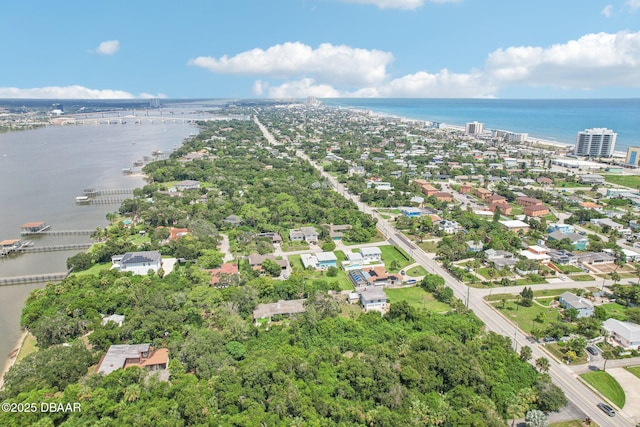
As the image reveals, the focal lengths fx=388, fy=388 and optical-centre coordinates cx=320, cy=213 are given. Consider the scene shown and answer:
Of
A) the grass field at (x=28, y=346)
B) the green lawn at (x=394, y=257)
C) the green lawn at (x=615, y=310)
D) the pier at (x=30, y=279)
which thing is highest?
the pier at (x=30, y=279)

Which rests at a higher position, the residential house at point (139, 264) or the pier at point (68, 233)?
the residential house at point (139, 264)

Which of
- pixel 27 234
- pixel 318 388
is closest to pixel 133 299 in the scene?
pixel 318 388

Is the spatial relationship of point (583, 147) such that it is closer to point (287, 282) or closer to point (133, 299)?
point (287, 282)

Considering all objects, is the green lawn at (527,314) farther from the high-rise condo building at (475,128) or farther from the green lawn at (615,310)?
the high-rise condo building at (475,128)

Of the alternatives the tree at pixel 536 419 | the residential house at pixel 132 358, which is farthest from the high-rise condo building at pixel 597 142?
the residential house at pixel 132 358

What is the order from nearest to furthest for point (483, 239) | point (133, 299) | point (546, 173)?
point (133, 299) → point (483, 239) → point (546, 173)

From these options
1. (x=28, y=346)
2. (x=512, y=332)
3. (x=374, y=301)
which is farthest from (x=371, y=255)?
(x=28, y=346)

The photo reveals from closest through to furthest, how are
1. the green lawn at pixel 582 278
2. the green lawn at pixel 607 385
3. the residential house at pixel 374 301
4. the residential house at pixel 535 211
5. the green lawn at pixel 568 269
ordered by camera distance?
the green lawn at pixel 607 385, the residential house at pixel 374 301, the green lawn at pixel 582 278, the green lawn at pixel 568 269, the residential house at pixel 535 211

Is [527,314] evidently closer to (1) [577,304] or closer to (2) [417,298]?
(1) [577,304]
